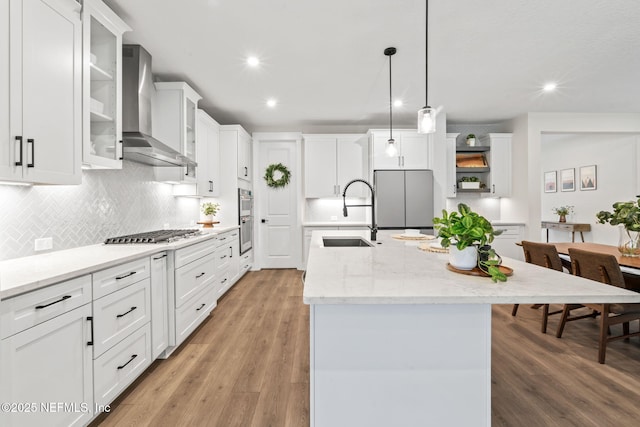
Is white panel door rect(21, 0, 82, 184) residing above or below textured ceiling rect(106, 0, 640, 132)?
below

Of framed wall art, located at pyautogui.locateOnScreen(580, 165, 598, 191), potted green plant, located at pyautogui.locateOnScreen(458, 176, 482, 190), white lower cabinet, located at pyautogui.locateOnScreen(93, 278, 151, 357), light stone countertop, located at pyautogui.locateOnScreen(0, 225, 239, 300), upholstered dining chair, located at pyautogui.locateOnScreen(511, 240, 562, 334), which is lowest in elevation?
white lower cabinet, located at pyautogui.locateOnScreen(93, 278, 151, 357)

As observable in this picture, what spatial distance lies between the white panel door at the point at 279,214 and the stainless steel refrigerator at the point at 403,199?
1554mm

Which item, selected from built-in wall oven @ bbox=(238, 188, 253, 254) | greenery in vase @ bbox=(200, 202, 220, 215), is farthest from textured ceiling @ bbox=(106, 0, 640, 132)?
greenery in vase @ bbox=(200, 202, 220, 215)

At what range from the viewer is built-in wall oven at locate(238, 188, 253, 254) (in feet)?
14.5

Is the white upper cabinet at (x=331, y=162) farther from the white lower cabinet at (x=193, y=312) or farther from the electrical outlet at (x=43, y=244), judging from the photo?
the electrical outlet at (x=43, y=244)

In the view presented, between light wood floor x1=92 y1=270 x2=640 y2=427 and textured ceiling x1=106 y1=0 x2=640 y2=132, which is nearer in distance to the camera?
light wood floor x1=92 y1=270 x2=640 y2=427

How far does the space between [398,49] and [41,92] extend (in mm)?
2699

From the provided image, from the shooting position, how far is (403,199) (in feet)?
14.9

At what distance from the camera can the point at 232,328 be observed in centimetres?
277

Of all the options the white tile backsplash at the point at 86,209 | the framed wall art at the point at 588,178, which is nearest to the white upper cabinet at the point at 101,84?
the white tile backsplash at the point at 86,209

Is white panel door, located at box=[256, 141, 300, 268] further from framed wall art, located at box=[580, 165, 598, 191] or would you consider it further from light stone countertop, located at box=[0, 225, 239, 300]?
framed wall art, located at box=[580, 165, 598, 191]

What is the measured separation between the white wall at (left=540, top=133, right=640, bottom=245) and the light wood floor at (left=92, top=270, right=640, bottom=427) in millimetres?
4041

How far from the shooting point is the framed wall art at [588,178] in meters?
5.91

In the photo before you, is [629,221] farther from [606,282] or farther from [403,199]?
[403,199]
